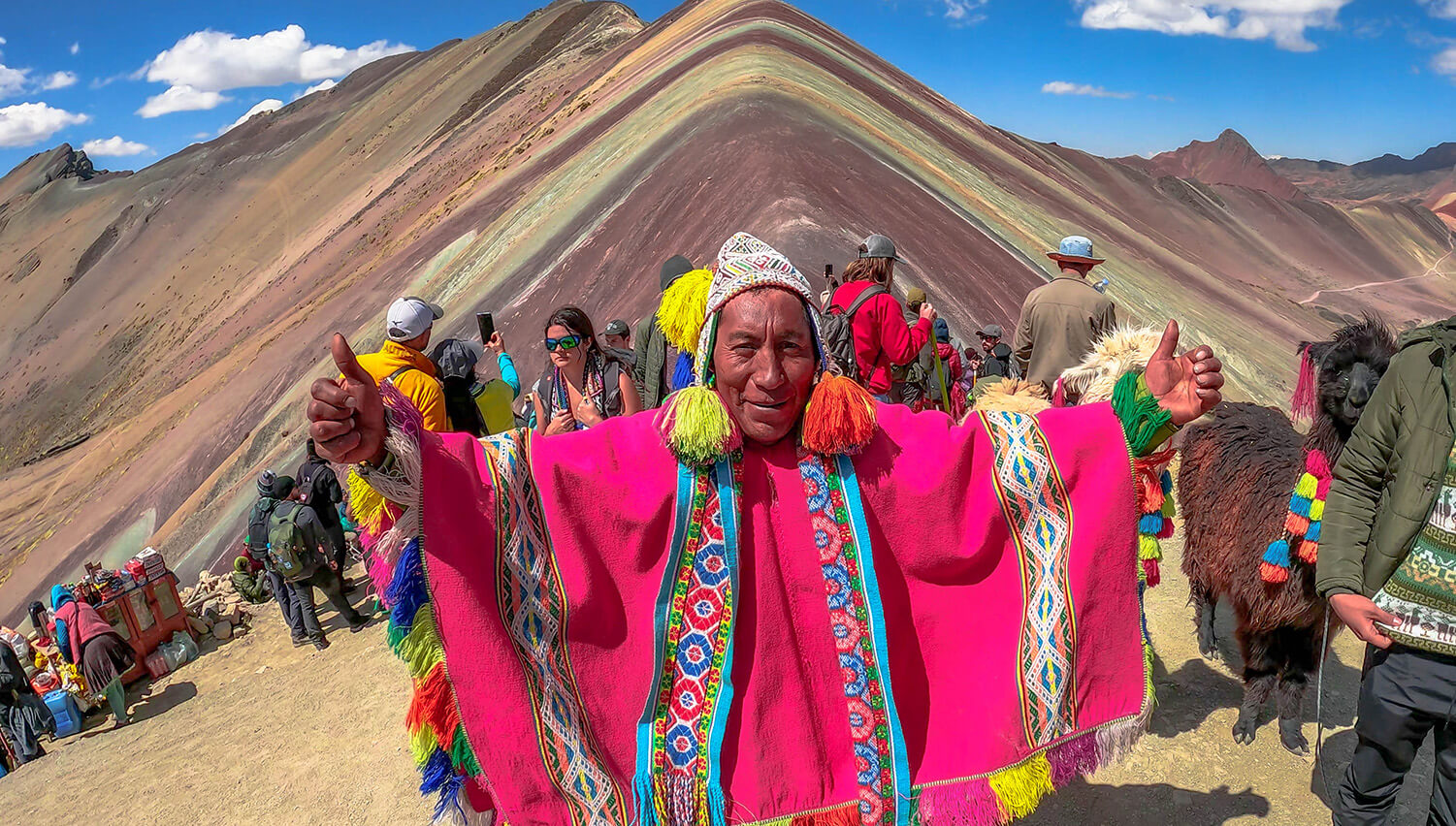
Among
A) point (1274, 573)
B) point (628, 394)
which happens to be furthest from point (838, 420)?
point (628, 394)

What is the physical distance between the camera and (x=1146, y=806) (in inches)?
118

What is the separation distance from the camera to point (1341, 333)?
2.61 metres

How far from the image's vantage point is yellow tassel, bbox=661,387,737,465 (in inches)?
69.1

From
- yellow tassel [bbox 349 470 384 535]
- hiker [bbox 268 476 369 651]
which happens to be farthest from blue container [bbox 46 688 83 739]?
yellow tassel [bbox 349 470 384 535]

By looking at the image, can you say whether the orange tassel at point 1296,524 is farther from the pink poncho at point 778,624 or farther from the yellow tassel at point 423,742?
the yellow tassel at point 423,742

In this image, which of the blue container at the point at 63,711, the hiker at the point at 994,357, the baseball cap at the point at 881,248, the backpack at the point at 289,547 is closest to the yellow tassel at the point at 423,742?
the baseball cap at the point at 881,248

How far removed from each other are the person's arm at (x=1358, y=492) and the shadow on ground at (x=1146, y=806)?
4.30ft

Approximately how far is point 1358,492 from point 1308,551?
0.94 m

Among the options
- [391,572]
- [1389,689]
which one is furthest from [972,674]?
[391,572]

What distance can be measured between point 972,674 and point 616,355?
3.30 m

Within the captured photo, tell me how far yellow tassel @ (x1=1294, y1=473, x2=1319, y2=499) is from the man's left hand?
1281 millimetres

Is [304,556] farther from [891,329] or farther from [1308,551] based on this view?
[1308,551]

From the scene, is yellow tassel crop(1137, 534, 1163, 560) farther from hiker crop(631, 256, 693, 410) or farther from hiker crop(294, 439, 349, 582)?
hiker crop(294, 439, 349, 582)

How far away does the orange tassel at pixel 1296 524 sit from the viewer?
9.30 feet
